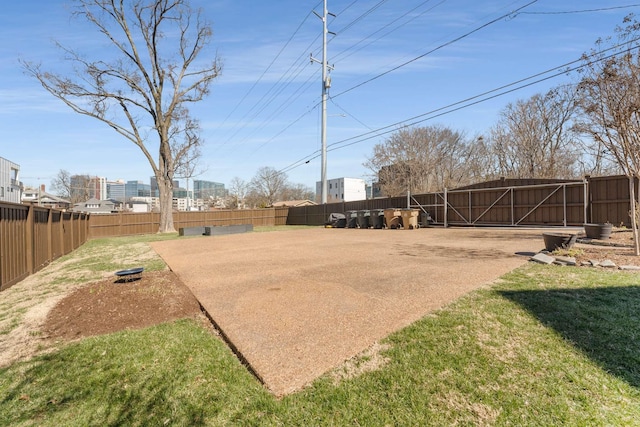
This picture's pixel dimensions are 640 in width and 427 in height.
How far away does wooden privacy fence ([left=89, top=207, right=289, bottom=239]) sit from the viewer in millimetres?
22281

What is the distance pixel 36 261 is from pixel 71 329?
543 cm

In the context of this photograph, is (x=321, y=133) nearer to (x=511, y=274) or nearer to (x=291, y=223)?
(x=291, y=223)

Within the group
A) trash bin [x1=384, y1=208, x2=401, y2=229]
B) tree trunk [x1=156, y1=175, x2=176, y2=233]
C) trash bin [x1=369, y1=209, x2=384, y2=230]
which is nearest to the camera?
trash bin [x1=384, y1=208, x2=401, y2=229]

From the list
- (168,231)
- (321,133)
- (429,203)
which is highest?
(321,133)

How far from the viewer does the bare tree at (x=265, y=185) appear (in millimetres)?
56131

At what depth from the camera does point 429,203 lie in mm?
18828

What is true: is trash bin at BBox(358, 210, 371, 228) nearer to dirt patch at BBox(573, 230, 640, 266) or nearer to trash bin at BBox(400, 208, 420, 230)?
trash bin at BBox(400, 208, 420, 230)

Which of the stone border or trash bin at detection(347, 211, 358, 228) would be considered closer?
the stone border

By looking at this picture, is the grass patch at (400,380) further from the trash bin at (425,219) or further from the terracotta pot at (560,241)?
the trash bin at (425,219)

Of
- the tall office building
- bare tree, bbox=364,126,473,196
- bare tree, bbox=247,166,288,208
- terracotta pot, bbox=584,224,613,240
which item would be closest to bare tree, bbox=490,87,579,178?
bare tree, bbox=364,126,473,196

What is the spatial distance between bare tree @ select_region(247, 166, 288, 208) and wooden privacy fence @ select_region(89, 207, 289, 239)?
25.9 m

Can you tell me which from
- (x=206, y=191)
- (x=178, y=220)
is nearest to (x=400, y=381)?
(x=178, y=220)

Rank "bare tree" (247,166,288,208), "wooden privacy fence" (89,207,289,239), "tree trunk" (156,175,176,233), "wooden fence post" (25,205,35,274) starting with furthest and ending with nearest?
"bare tree" (247,166,288,208)
"wooden privacy fence" (89,207,289,239)
"tree trunk" (156,175,176,233)
"wooden fence post" (25,205,35,274)

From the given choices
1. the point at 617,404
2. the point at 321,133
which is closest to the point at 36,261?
the point at 617,404
